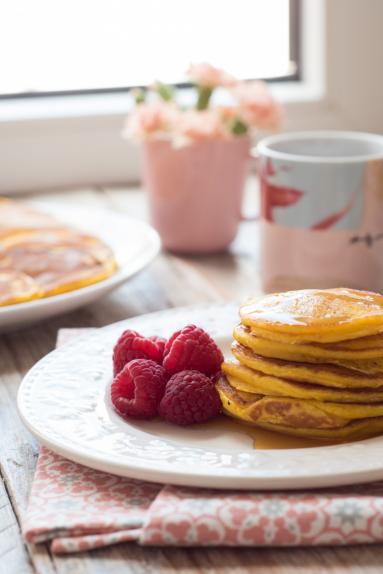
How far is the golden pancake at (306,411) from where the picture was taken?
0.73 m

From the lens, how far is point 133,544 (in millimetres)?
663

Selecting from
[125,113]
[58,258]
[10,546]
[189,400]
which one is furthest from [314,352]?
[125,113]

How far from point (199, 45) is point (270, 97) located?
847 millimetres

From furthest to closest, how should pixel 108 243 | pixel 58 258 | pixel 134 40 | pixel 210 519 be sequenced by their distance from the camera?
1. pixel 134 40
2. pixel 108 243
3. pixel 58 258
4. pixel 210 519

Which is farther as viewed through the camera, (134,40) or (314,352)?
(134,40)

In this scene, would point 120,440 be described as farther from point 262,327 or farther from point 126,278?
point 126,278

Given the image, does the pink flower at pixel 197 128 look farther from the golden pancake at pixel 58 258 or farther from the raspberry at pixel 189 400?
the raspberry at pixel 189 400

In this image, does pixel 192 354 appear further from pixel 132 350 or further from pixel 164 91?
pixel 164 91

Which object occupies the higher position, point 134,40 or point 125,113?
point 134,40

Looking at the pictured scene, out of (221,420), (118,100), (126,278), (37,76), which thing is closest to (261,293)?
(126,278)

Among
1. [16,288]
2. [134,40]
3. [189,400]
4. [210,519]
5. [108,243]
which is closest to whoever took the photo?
[210,519]

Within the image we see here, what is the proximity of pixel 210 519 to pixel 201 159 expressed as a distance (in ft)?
2.74

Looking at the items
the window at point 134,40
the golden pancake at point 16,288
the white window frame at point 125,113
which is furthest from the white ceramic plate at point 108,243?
the window at point 134,40

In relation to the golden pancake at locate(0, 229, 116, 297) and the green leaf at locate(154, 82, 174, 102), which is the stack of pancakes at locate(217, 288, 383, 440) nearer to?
the golden pancake at locate(0, 229, 116, 297)
